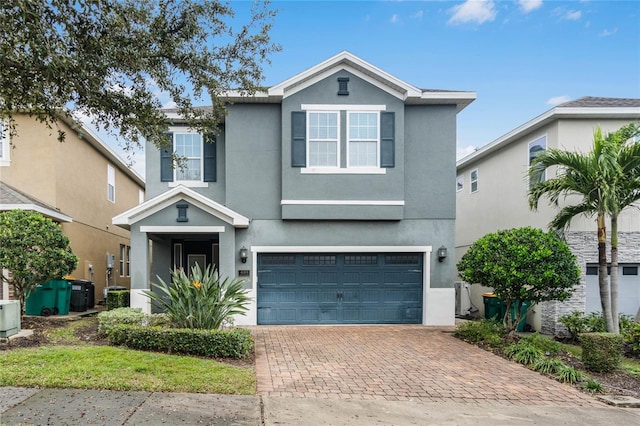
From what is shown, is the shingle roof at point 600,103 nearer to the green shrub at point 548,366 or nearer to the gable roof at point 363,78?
the gable roof at point 363,78

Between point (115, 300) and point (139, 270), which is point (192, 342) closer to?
point (139, 270)

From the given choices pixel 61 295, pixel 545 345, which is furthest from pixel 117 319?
pixel 545 345

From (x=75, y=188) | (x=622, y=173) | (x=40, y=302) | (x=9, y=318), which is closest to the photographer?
(x=9, y=318)

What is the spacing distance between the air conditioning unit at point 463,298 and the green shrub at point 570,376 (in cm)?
852

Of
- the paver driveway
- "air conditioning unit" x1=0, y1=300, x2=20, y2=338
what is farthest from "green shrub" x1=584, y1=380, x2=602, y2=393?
"air conditioning unit" x1=0, y1=300, x2=20, y2=338

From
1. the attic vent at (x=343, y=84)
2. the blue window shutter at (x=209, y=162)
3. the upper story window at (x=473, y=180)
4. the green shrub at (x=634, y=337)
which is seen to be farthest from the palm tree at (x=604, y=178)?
the blue window shutter at (x=209, y=162)

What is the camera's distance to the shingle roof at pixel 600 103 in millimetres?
12387

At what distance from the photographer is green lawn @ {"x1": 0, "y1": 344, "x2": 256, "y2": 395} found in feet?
20.1

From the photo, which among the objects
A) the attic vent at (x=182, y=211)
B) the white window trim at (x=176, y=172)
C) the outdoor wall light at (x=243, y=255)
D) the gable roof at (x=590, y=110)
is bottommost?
the outdoor wall light at (x=243, y=255)

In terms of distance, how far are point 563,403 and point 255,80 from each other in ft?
22.8

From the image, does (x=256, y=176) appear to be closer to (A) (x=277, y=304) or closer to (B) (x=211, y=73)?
(A) (x=277, y=304)

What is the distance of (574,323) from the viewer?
11523 millimetres

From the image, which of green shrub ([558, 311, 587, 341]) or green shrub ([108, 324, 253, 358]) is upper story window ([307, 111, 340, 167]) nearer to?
green shrub ([108, 324, 253, 358])

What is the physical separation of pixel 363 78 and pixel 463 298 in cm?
889
